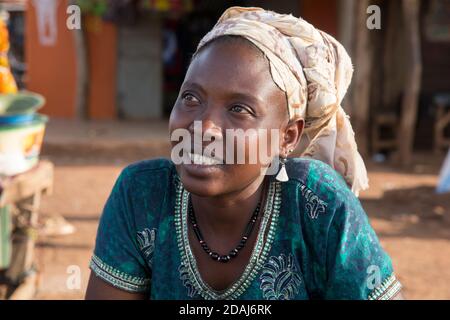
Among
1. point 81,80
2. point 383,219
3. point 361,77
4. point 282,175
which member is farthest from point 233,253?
point 81,80

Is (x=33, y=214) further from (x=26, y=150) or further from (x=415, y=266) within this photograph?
(x=415, y=266)

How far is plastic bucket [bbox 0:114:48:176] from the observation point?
4.10 meters

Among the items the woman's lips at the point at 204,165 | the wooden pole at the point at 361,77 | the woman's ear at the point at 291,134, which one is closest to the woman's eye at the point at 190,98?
the woman's lips at the point at 204,165

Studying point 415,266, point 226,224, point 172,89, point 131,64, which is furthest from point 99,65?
point 226,224

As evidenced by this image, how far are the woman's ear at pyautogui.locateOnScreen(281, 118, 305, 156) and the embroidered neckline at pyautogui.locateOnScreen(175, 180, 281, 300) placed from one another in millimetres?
106

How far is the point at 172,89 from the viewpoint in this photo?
11523 millimetres

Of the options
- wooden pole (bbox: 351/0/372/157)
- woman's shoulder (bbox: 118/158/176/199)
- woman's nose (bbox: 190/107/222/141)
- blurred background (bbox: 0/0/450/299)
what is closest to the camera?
woman's nose (bbox: 190/107/222/141)

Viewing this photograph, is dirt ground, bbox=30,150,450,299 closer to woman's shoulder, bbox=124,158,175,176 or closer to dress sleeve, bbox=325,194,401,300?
woman's shoulder, bbox=124,158,175,176

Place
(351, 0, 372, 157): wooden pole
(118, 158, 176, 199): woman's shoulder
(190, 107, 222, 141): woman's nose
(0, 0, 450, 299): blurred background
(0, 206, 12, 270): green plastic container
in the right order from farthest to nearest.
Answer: (351, 0, 372, 157): wooden pole < (0, 0, 450, 299): blurred background < (0, 206, 12, 270): green plastic container < (118, 158, 176, 199): woman's shoulder < (190, 107, 222, 141): woman's nose

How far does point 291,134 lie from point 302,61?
7.7 inches

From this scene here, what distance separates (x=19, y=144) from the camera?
420 cm

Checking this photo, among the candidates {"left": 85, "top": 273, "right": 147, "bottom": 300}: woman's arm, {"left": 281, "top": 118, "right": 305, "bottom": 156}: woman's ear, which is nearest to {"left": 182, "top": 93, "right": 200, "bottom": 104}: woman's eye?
{"left": 281, "top": 118, "right": 305, "bottom": 156}: woman's ear

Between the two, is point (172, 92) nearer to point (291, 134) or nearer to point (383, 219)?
point (383, 219)

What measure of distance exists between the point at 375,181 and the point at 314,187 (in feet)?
20.4
